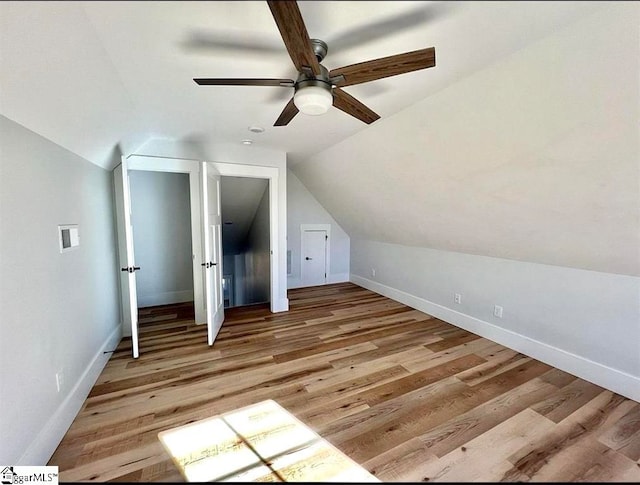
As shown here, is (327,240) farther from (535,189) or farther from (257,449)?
(257,449)

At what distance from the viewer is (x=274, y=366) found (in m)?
2.61

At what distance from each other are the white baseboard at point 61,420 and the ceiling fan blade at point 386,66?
2592 millimetres

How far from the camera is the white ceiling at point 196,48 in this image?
3.73ft

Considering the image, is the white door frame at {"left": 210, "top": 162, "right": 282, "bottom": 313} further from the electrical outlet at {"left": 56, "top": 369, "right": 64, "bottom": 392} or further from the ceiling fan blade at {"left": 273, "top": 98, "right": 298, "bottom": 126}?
the electrical outlet at {"left": 56, "top": 369, "right": 64, "bottom": 392}

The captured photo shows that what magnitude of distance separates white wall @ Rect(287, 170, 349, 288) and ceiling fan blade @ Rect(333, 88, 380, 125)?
3.27 metres

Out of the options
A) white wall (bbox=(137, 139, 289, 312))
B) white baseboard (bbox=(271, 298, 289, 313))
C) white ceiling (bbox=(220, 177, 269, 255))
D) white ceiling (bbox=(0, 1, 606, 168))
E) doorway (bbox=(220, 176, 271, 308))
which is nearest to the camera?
white ceiling (bbox=(0, 1, 606, 168))

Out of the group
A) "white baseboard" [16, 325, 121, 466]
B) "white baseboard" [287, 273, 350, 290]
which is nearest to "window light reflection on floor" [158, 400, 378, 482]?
"white baseboard" [16, 325, 121, 466]

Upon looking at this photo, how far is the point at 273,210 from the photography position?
12.5 ft

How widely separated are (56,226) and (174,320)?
7.24 feet

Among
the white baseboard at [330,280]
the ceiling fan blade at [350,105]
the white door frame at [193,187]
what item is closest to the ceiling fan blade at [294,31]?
the ceiling fan blade at [350,105]

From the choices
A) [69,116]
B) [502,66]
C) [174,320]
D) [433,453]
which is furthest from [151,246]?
[502,66]

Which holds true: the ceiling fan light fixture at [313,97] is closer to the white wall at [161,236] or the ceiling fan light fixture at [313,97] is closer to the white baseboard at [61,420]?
the white baseboard at [61,420]

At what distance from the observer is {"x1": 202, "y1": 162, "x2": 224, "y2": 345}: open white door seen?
2893mm

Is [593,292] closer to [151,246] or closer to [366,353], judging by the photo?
[366,353]
